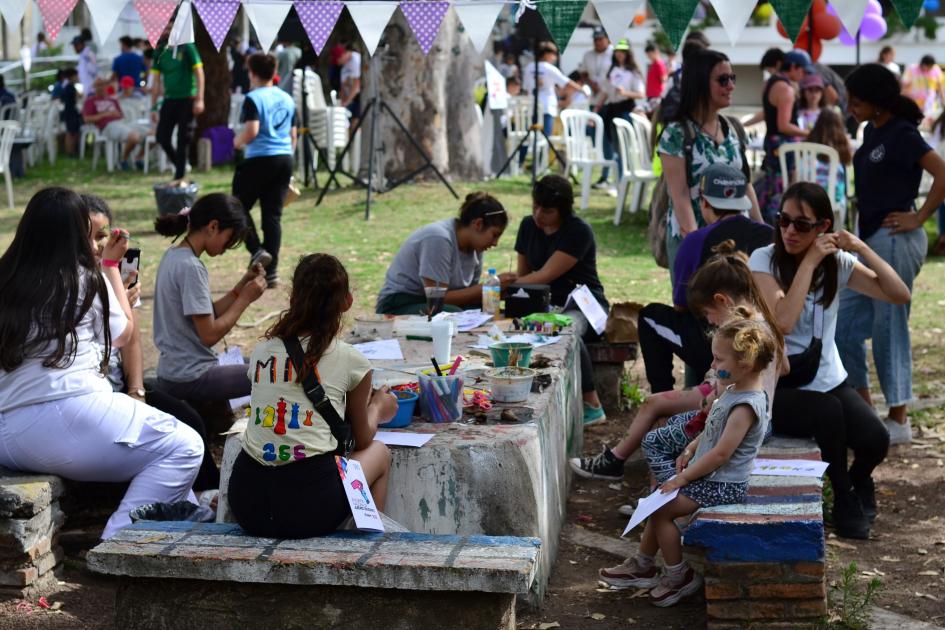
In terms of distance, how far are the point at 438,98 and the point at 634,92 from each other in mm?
2578

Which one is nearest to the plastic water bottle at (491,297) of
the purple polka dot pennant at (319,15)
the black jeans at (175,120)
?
the purple polka dot pennant at (319,15)

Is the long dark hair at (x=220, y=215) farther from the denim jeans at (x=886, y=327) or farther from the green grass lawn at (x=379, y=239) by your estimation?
the denim jeans at (x=886, y=327)

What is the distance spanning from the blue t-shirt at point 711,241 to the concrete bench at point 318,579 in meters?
2.21

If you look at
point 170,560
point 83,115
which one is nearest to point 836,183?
point 170,560

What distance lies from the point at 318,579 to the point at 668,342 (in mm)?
2664

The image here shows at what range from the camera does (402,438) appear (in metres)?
4.25

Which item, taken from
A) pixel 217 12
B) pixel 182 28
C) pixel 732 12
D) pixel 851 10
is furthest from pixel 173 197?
pixel 851 10

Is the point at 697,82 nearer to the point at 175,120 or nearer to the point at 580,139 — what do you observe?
the point at 580,139

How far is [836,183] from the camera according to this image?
10.1 metres

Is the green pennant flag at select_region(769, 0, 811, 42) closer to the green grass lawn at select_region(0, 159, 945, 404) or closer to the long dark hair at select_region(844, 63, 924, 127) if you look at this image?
the long dark hair at select_region(844, 63, 924, 127)

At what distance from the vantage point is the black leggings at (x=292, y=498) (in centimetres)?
384

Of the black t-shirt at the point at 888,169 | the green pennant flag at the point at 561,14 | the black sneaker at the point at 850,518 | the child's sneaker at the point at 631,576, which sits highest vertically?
the green pennant flag at the point at 561,14

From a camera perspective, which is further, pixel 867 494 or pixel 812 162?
pixel 812 162

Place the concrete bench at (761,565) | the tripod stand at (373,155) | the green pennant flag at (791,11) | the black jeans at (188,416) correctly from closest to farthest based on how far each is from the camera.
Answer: the concrete bench at (761,565), the black jeans at (188,416), the green pennant flag at (791,11), the tripod stand at (373,155)
